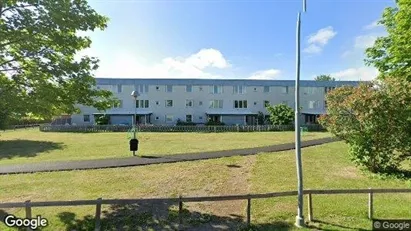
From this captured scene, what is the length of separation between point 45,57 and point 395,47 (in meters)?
17.3

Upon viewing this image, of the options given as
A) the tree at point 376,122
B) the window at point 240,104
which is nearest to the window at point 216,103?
the window at point 240,104

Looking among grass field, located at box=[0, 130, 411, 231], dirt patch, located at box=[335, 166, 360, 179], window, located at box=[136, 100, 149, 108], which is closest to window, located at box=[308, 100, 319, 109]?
window, located at box=[136, 100, 149, 108]

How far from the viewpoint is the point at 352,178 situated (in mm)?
12688

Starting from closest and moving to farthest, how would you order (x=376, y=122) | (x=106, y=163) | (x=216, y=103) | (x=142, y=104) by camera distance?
(x=376, y=122), (x=106, y=163), (x=142, y=104), (x=216, y=103)

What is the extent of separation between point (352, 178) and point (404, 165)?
421 cm

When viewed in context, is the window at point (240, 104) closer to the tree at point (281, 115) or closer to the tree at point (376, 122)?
the tree at point (281, 115)

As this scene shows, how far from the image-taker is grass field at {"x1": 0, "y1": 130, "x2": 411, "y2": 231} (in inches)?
325

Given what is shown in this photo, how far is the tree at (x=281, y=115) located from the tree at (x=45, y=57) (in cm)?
3515

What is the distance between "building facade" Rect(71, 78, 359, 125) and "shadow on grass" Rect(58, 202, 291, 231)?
37.5 metres

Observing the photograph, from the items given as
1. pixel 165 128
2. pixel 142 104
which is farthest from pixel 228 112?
pixel 142 104

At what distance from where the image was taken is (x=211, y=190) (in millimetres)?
10992

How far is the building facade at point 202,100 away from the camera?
46094 millimetres

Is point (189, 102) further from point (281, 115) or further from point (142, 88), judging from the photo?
point (281, 115)

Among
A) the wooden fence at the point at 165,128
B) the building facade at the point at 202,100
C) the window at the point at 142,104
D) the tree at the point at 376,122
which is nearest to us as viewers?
the tree at the point at 376,122
